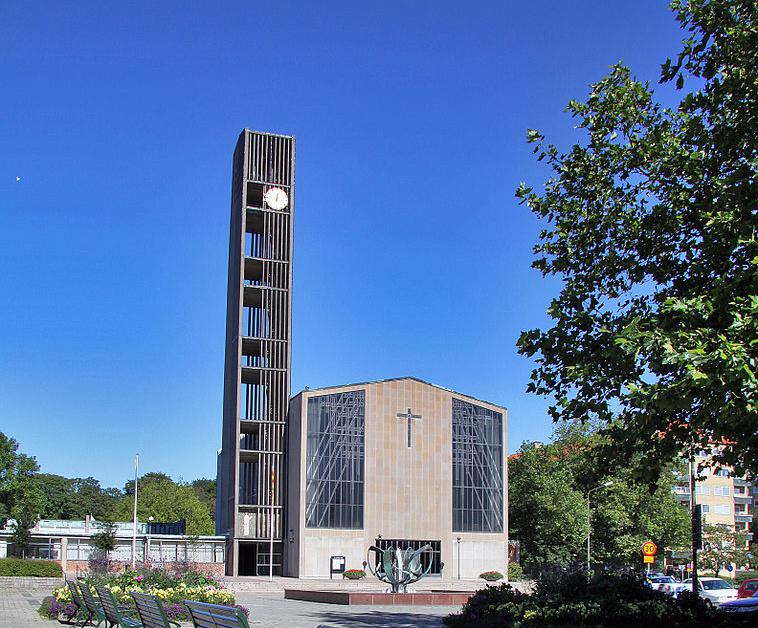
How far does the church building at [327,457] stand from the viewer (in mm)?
62844

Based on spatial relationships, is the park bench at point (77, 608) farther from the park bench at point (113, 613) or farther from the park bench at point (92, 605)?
the park bench at point (113, 613)

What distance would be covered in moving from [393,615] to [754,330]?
1891cm

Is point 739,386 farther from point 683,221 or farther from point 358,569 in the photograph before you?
point 358,569

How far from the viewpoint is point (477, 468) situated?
2621 inches

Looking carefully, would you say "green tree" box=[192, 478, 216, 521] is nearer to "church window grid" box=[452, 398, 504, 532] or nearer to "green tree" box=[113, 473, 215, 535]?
"green tree" box=[113, 473, 215, 535]

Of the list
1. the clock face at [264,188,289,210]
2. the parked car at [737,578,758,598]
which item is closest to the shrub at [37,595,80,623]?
the parked car at [737,578,758,598]

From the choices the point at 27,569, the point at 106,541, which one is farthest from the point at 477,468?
the point at 27,569

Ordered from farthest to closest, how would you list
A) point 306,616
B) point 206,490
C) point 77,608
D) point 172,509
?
point 206,490
point 172,509
point 306,616
point 77,608

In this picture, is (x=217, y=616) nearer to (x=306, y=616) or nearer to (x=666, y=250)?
(x=666, y=250)

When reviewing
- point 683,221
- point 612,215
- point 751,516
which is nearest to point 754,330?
point 683,221

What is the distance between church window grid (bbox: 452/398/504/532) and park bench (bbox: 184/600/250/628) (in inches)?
2257

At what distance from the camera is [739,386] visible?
1280cm

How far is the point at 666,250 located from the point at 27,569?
122 ft

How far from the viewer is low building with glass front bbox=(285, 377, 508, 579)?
205 ft
